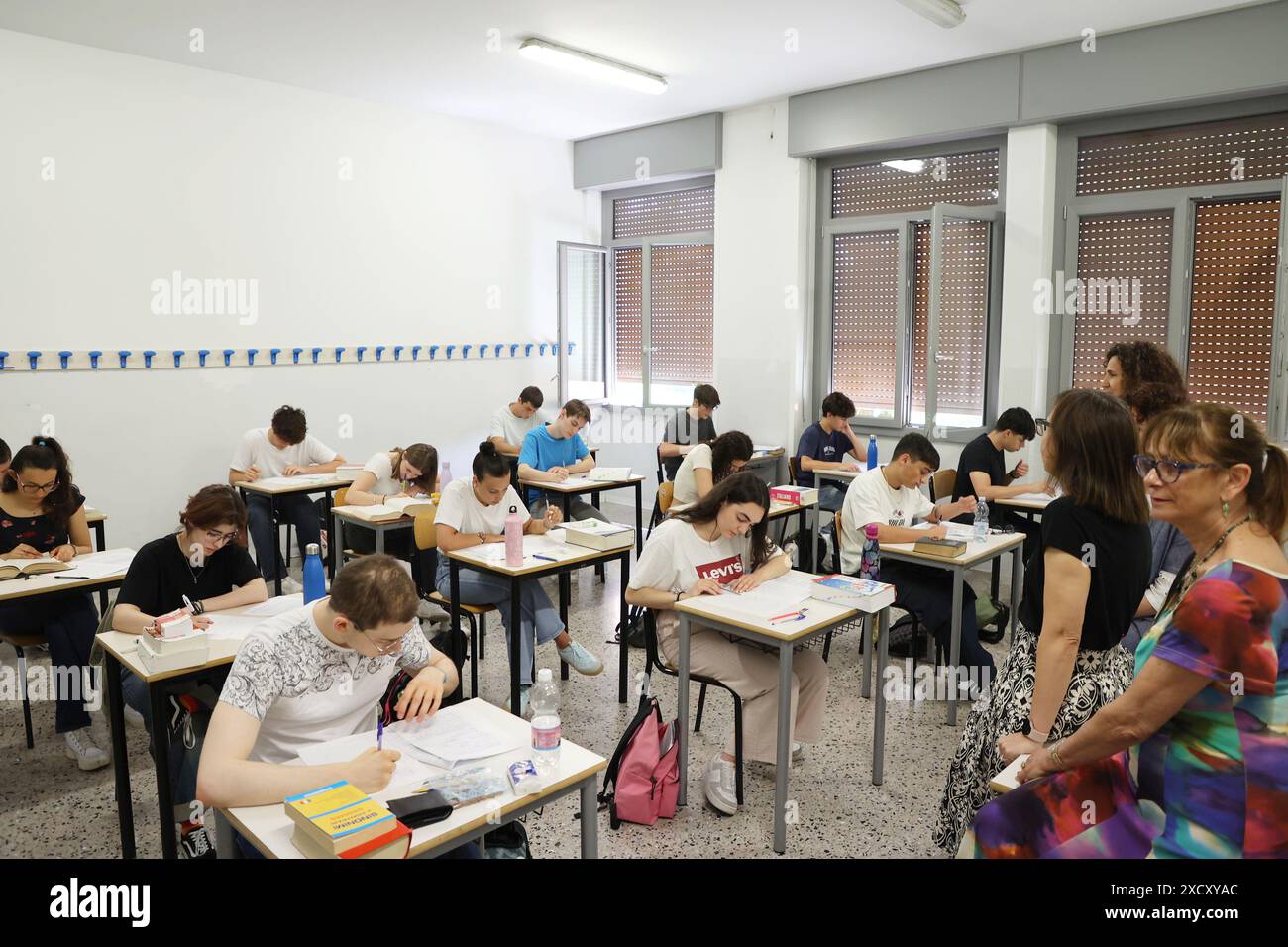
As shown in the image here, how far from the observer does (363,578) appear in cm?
193

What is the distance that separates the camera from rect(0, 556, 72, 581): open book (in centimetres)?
327

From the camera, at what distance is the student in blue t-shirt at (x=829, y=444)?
5.91 m

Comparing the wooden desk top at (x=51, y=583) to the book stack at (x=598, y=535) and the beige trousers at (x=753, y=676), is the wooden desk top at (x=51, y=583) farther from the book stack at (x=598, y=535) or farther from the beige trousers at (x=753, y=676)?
the beige trousers at (x=753, y=676)

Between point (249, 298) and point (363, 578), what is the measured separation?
494cm

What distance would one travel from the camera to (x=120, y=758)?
2.64 meters

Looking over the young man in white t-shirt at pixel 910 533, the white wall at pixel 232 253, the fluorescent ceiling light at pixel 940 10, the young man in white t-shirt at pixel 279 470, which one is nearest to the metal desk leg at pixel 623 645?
the young man in white t-shirt at pixel 910 533

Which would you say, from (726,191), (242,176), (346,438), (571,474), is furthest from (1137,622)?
(242,176)

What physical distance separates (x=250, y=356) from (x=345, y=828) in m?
5.33

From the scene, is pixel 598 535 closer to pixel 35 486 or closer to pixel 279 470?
pixel 35 486

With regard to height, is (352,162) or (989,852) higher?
(352,162)

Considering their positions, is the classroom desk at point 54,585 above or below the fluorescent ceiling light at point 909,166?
below

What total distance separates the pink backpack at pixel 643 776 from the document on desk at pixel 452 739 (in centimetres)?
91

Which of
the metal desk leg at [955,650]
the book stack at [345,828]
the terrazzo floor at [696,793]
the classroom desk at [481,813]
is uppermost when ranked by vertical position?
the book stack at [345,828]
